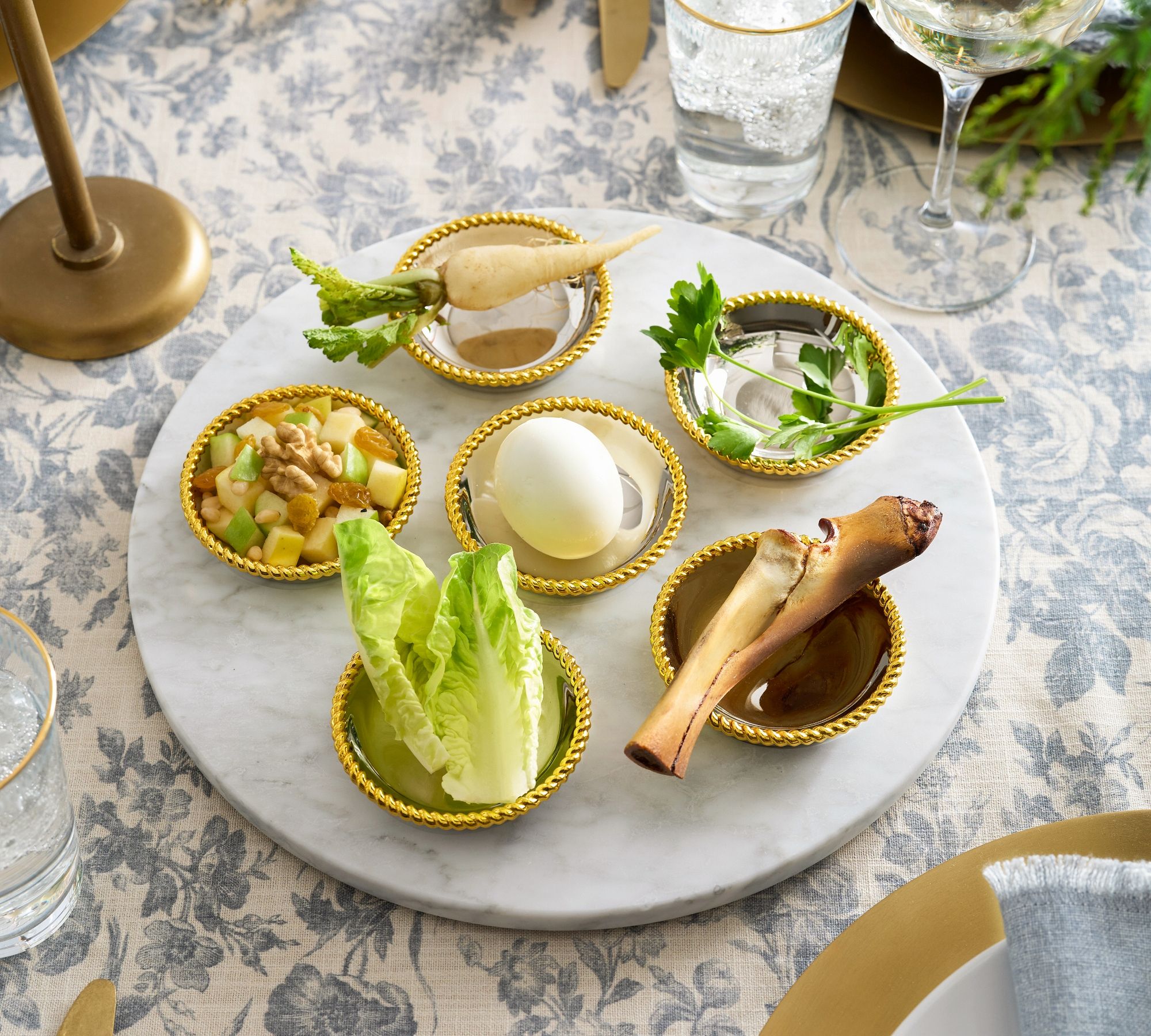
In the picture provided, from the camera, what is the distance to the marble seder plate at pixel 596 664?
938mm

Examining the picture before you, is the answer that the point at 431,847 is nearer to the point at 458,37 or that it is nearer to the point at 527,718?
the point at 527,718

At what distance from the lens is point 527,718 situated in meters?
0.91

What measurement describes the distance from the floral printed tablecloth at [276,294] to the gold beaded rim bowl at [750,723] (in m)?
0.12

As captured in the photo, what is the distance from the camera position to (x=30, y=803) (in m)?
0.84

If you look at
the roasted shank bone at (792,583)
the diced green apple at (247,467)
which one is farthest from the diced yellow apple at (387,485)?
the roasted shank bone at (792,583)

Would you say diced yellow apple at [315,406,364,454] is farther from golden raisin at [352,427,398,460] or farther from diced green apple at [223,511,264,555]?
diced green apple at [223,511,264,555]

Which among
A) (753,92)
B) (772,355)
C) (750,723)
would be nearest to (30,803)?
(750,723)

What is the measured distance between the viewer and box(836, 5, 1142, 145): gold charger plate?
148 cm

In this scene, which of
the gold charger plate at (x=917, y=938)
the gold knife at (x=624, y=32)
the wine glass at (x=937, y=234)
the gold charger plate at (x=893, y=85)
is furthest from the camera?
the gold knife at (x=624, y=32)

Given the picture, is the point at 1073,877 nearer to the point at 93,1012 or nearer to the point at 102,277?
the point at 93,1012

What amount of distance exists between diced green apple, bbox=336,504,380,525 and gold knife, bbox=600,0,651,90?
32.5 inches

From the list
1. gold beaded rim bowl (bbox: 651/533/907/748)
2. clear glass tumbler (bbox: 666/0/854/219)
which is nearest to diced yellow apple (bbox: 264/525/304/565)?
gold beaded rim bowl (bbox: 651/533/907/748)

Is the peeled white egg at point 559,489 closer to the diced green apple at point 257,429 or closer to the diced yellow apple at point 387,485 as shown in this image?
the diced yellow apple at point 387,485

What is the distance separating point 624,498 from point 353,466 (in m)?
0.27
